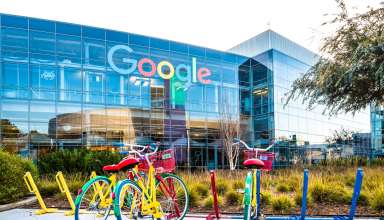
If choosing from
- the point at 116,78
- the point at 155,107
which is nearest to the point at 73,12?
the point at 116,78

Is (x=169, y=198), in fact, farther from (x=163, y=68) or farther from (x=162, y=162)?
(x=163, y=68)

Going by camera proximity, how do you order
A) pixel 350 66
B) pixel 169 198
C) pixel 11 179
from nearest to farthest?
1. pixel 169 198
2. pixel 11 179
3. pixel 350 66

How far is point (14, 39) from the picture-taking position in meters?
23.0

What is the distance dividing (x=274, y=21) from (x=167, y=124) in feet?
44.8

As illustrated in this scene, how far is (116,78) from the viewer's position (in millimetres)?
26438

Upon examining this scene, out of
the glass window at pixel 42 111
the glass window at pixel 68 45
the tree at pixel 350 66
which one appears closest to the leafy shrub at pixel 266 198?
the tree at pixel 350 66

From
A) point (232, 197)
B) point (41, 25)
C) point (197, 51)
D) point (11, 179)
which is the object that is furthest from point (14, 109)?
point (232, 197)

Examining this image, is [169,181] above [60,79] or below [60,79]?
below

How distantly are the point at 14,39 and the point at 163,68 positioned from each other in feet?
35.7

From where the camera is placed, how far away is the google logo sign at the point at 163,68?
2652 centimetres

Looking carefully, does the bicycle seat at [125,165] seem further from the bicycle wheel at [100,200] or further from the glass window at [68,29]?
the glass window at [68,29]

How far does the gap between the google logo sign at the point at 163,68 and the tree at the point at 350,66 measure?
16.2m

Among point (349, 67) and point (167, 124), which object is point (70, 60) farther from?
point (349, 67)

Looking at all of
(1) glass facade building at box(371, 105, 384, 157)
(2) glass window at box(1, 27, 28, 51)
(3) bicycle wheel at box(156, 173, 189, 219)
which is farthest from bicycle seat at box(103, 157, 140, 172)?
(1) glass facade building at box(371, 105, 384, 157)
